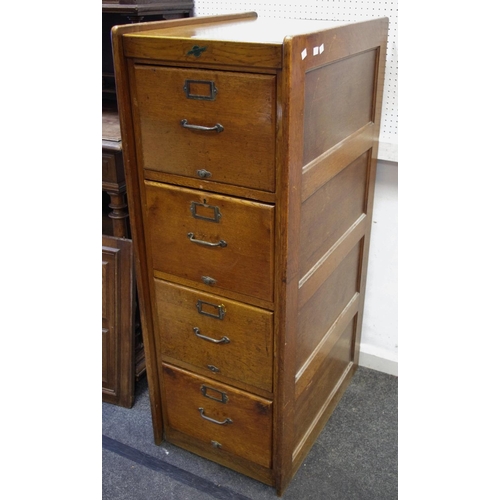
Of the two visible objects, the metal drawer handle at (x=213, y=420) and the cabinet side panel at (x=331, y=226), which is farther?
the metal drawer handle at (x=213, y=420)

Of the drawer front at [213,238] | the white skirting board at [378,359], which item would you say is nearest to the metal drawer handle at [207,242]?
the drawer front at [213,238]

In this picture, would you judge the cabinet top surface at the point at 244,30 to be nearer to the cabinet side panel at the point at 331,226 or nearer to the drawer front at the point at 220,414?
the cabinet side panel at the point at 331,226

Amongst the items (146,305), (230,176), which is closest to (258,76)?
(230,176)

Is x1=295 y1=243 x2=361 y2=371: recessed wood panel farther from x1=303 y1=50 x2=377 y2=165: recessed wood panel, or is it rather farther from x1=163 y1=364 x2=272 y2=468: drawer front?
A: x1=303 y1=50 x2=377 y2=165: recessed wood panel

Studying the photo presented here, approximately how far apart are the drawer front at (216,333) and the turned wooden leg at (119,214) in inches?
15.8

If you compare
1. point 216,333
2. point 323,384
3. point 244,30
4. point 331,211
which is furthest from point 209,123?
point 323,384

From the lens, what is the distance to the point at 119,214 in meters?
1.86

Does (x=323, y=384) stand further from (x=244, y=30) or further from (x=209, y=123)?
(x=244, y=30)

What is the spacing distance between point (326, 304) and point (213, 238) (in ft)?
1.59

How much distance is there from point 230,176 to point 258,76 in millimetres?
247

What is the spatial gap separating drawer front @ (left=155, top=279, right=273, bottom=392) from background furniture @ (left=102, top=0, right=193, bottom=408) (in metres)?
0.35

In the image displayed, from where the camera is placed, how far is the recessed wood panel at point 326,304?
153cm

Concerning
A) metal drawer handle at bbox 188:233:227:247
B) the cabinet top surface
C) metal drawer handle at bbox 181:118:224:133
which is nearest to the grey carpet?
metal drawer handle at bbox 188:233:227:247

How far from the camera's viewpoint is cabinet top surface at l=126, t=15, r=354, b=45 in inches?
48.3
